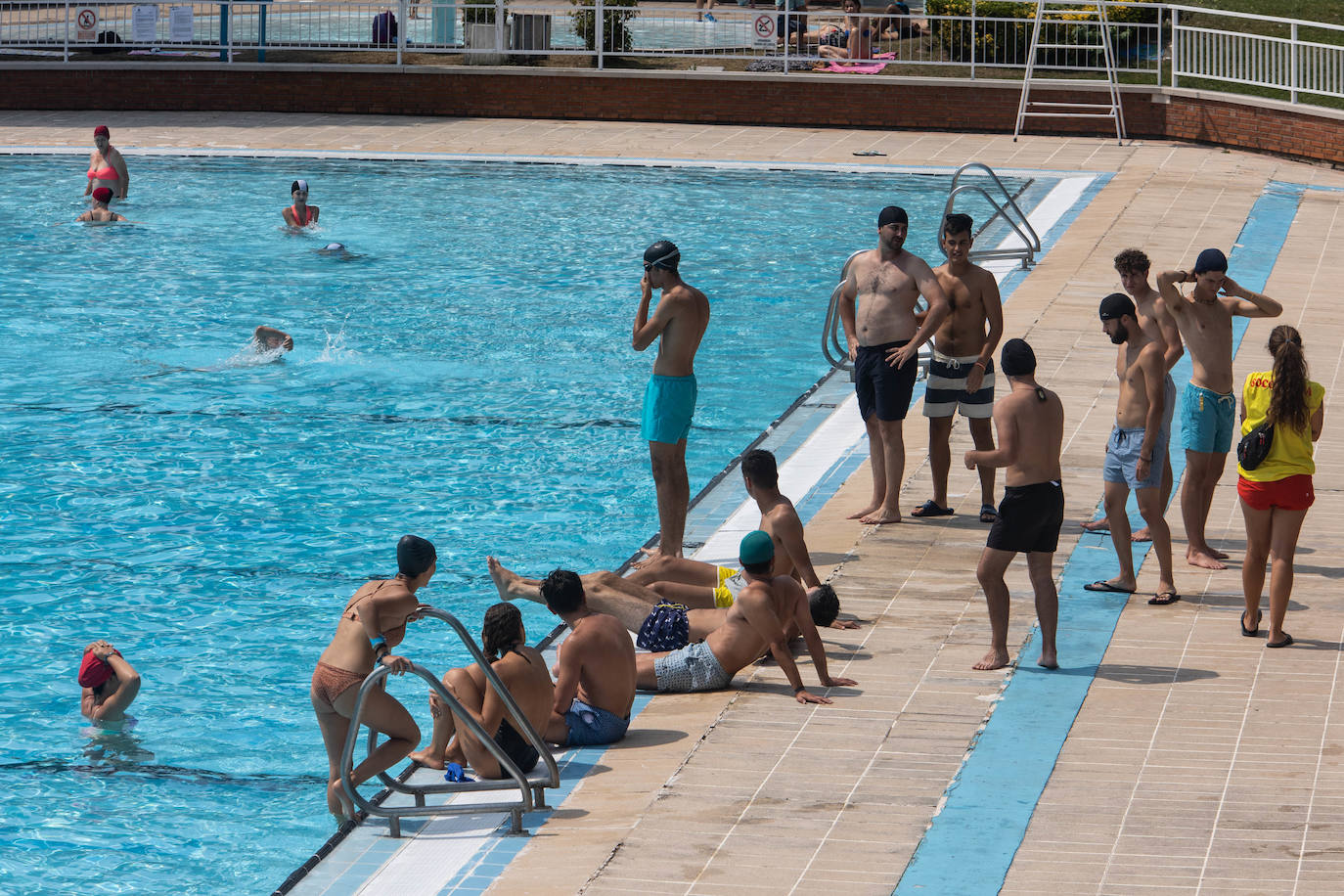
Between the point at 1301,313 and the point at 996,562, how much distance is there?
849 centimetres

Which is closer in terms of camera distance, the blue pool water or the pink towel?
the blue pool water

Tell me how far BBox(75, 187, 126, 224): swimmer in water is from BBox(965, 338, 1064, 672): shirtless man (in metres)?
15.8

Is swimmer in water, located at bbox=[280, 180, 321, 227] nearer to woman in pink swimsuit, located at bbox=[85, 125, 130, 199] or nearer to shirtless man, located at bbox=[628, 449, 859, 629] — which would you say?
woman in pink swimsuit, located at bbox=[85, 125, 130, 199]

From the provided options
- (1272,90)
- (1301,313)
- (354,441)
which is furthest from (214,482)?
(1272,90)

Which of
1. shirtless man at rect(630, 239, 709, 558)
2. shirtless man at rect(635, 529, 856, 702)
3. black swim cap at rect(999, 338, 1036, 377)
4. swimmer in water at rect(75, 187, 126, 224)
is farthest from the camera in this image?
swimmer in water at rect(75, 187, 126, 224)

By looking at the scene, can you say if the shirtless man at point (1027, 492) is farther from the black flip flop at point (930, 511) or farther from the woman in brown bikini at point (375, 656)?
the woman in brown bikini at point (375, 656)

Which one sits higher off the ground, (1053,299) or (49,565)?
(1053,299)

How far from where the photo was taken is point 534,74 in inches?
1078

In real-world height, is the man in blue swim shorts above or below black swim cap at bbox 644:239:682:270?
below

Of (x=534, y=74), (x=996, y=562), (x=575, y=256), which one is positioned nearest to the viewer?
(x=996, y=562)

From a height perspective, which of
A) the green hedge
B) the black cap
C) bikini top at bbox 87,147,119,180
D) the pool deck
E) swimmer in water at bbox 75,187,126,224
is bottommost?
the pool deck

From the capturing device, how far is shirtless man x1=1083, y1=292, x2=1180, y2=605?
28.5ft

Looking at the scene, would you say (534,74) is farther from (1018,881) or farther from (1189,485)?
(1018,881)

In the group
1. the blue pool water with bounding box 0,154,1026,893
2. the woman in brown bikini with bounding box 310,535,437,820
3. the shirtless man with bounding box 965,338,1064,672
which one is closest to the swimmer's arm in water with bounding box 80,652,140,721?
the blue pool water with bounding box 0,154,1026,893
